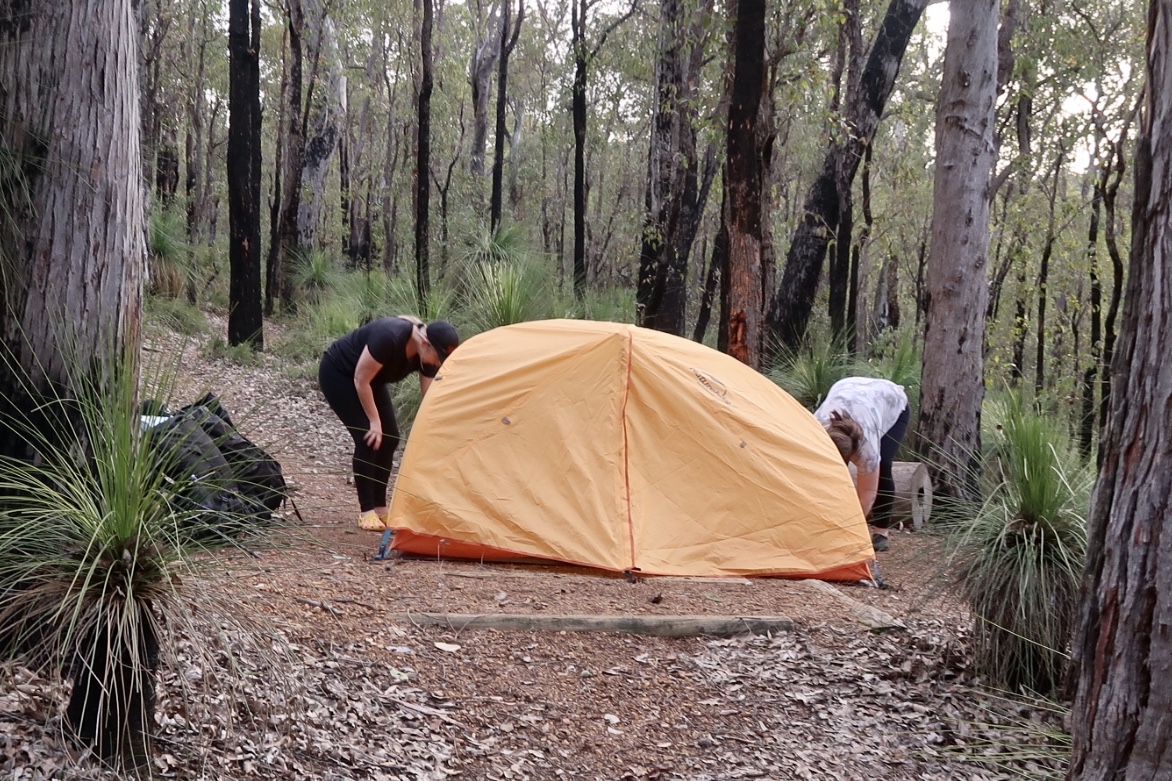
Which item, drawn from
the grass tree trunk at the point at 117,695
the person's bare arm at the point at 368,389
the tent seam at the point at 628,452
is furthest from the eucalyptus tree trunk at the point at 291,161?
the grass tree trunk at the point at 117,695

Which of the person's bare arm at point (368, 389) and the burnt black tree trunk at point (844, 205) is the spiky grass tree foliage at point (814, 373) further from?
the person's bare arm at point (368, 389)

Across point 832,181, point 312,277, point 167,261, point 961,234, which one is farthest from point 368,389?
point 312,277

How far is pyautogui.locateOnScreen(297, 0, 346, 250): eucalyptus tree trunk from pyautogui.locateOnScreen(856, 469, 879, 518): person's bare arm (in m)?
14.9

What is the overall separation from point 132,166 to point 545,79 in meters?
34.6

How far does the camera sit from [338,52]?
72.2ft

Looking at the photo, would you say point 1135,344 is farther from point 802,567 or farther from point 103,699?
point 802,567

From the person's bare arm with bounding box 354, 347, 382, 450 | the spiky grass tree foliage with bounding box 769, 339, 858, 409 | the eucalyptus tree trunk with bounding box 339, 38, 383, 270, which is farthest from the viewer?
the eucalyptus tree trunk with bounding box 339, 38, 383, 270

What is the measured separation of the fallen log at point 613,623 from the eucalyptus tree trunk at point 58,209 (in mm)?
2121

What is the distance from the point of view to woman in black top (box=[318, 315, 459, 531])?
6.62 m

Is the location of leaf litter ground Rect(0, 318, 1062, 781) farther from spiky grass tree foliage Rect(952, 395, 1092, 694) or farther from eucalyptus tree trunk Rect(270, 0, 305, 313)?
eucalyptus tree trunk Rect(270, 0, 305, 313)

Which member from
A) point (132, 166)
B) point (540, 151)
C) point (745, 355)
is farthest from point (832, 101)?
point (540, 151)

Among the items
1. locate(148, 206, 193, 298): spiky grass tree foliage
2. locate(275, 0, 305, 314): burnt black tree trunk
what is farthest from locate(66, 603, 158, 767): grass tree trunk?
locate(275, 0, 305, 314): burnt black tree trunk

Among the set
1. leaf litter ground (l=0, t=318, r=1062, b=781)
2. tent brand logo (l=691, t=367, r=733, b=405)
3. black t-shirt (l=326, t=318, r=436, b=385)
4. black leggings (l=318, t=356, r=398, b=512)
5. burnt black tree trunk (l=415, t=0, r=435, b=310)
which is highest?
burnt black tree trunk (l=415, t=0, r=435, b=310)

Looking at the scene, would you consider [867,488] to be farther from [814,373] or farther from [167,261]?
[167,261]
